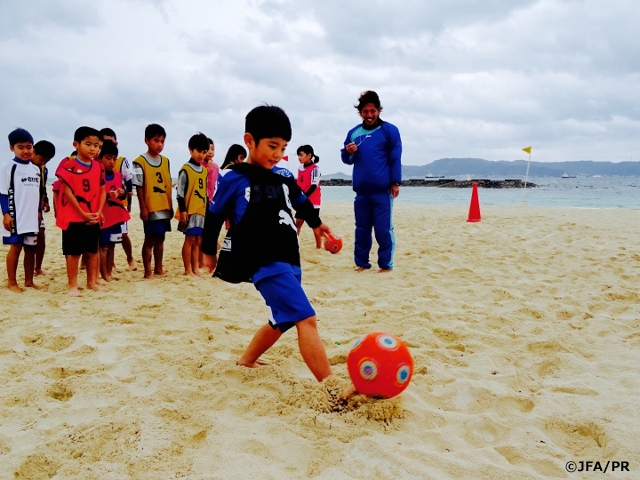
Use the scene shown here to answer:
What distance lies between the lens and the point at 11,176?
5.08m

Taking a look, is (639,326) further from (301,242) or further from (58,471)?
(301,242)

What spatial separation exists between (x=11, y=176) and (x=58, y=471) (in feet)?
13.6

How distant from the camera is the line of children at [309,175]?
26.4 feet

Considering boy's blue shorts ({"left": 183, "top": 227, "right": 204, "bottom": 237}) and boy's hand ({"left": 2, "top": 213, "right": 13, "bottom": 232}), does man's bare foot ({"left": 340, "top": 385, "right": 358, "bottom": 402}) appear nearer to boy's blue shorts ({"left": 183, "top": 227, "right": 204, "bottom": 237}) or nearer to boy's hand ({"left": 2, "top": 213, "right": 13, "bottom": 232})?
boy's blue shorts ({"left": 183, "top": 227, "right": 204, "bottom": 237})

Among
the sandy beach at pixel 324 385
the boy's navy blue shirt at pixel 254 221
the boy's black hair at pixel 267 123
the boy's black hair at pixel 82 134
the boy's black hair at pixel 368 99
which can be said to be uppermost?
the boy's black hair at pixel 368 99

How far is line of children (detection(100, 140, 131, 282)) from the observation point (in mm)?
5672

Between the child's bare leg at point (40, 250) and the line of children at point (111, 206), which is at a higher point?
the line of children at point (111, 206)

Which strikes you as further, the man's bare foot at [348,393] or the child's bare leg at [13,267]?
the child's bare leg at [13,267]

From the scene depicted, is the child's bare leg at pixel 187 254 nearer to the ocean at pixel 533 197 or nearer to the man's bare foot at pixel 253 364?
the man's bare foot at pixel 253 364

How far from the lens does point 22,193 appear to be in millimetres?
5121

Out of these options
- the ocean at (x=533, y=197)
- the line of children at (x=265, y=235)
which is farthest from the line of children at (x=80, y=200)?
the ocean at (x=533, y=197)

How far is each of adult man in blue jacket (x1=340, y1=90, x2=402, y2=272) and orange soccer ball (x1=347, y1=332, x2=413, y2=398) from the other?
3772mm

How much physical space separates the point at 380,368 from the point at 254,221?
1.08 meters

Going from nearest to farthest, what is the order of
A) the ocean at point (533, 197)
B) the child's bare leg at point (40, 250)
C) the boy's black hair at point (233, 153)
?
1. the child's bare leg at point (40, 250)
2. the boy's black hair at point (233, 153)
3. the ocean at point (533, 197)
